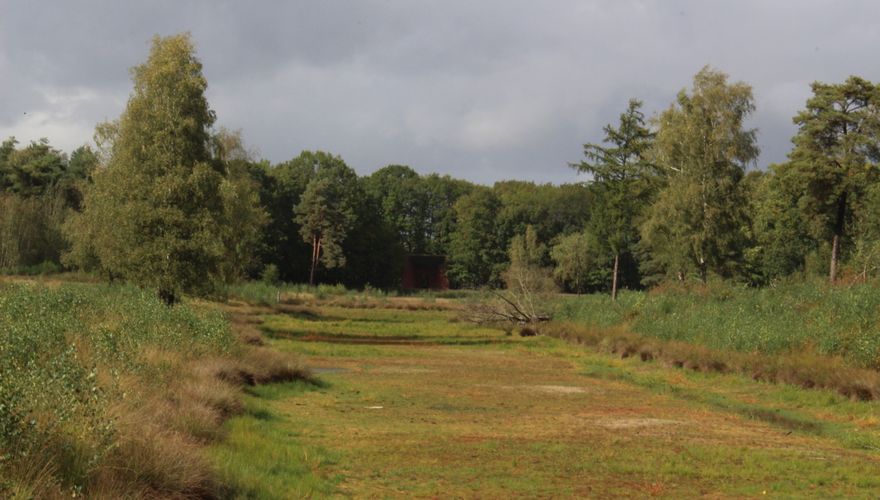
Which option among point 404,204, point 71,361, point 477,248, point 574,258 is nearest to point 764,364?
point 71,361

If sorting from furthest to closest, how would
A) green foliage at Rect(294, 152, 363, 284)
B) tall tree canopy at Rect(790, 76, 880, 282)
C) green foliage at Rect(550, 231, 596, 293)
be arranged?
1. green foliage at Rect(550, 231, 596, 293)
2. green foliage at Rect(294, 152, 363, 284)
3. tall tree canopy at Rect(790, 76, 880, 282)

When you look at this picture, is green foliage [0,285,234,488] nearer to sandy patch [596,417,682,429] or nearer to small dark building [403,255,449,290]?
sandy patch [596,417,682,429]

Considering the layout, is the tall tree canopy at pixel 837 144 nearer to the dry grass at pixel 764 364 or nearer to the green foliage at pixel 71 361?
the dry grass at pixel 764 364

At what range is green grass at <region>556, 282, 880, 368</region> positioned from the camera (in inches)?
1013

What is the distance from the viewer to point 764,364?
26.5 m

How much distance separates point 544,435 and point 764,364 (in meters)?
12.9

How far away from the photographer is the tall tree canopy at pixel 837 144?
46281 mm

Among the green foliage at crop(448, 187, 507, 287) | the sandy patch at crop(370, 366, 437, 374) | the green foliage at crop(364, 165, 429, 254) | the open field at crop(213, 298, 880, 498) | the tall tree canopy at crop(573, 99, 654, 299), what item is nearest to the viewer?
the open field at crop(213, 298, 880, 498)

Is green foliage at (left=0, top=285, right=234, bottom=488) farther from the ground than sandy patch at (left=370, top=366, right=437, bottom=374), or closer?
farther from the ground

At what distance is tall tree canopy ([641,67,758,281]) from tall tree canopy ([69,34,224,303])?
28530mm

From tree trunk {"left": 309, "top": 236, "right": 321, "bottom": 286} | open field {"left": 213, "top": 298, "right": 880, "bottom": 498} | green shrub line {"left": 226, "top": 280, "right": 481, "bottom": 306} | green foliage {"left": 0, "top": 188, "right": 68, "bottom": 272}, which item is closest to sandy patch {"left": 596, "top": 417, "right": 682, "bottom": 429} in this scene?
open field {"left": 213, "top": 298, "right": 880, "bottom": 498}

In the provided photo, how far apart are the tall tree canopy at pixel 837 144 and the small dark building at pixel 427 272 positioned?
237 feet

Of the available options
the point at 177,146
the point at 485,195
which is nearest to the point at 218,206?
the point at 177,146

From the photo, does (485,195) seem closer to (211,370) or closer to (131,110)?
(131,110)
